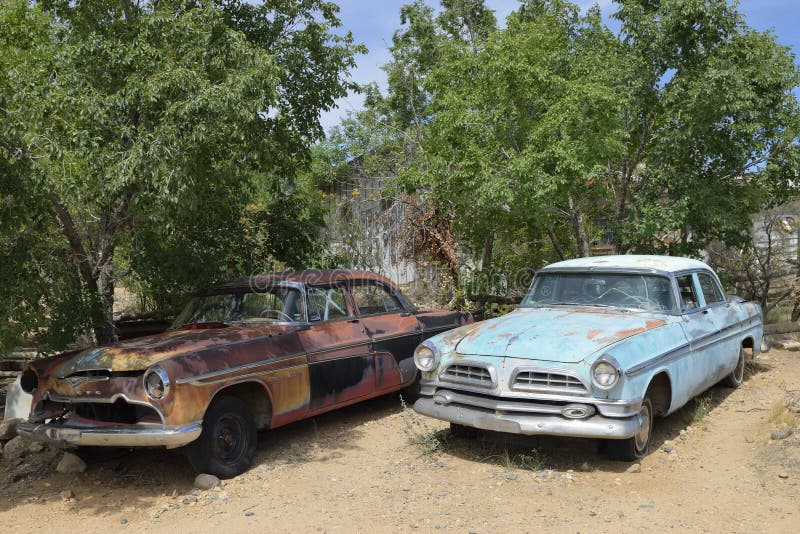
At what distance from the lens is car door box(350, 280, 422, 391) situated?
6.92 m

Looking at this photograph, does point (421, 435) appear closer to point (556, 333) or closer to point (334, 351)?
point (334, 351)

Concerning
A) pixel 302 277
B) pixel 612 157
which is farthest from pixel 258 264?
pixel 612 157

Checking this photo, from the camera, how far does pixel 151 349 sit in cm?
527

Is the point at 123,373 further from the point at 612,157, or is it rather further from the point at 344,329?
the point at 612,157

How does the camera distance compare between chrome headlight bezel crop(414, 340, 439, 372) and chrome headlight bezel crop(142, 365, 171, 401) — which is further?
chrome headlight bezel crop(414, 340, 439, 372)

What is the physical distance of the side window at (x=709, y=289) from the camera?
6.95 metres

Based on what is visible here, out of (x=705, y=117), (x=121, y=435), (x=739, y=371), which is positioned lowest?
(x=739, y=371)

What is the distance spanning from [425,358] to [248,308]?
188 centimetres

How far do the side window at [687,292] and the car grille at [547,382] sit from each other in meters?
2.06

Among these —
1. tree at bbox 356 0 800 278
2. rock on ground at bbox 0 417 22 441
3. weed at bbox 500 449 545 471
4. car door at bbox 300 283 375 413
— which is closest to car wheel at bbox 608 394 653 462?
weed at bbox 500 449 545 471

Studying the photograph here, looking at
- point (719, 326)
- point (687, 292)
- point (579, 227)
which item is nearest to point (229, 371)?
point (687, 292)

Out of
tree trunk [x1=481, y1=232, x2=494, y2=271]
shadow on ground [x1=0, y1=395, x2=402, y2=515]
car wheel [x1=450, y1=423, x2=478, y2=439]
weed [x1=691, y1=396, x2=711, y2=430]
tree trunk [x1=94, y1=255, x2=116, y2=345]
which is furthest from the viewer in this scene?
tree trunk [x1=481, y1=232, x2=494, y2=271]

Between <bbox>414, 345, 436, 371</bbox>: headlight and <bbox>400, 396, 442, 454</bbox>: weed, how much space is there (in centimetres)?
65

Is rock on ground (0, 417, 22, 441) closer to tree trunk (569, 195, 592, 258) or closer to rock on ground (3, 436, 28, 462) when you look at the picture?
rock on ground (3, 436, 28, 462)
